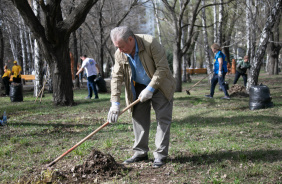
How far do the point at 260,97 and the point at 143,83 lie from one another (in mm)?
5357

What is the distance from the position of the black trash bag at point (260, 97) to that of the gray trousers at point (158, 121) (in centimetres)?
511

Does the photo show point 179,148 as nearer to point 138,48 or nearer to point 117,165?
point 117,165

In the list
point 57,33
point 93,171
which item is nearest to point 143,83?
point 93,171

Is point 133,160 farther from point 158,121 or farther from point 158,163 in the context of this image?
point 158,121

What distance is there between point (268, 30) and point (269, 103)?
3.08 meters

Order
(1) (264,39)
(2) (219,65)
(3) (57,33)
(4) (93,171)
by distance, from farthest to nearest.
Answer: (1) (264,39)
(2) (219,65)
(3) (57,33)
(4) (93,171)

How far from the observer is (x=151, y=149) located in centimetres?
467

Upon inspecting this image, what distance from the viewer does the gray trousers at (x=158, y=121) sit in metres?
3.76

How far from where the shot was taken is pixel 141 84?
396 centimetres

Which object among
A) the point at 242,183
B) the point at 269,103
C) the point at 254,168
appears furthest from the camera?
the point at 269,103

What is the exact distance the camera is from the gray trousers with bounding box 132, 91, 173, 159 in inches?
148

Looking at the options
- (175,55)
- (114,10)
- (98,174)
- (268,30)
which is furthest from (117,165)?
(114,10)

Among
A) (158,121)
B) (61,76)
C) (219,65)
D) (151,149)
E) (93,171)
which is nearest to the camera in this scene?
(93,171)

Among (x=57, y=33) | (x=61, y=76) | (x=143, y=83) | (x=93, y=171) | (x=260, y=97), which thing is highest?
(x=57, y=33)
